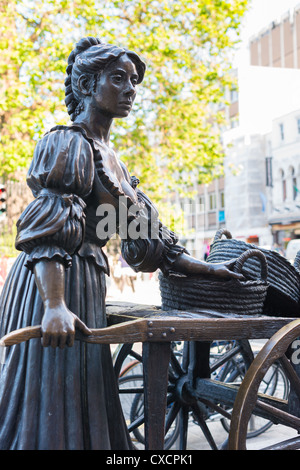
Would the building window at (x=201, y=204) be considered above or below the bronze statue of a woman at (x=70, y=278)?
above

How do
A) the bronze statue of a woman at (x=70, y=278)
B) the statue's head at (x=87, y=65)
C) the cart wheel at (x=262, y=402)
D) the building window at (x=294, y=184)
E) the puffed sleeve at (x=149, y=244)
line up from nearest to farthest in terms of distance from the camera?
the bronze statue of a woman at (x=70, y=278) < the cart wheel at (x=262, y=402) < the statue's head at (x=87, y=65) < the puffed sleeve at (x=149, y=244) < the building window at (x=294, y=184)

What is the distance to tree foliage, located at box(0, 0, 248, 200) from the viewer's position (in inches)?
397

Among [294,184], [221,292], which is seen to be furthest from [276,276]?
[294,184]

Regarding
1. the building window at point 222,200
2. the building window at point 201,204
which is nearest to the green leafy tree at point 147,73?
the building window at point 222,200

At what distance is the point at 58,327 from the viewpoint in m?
1.63

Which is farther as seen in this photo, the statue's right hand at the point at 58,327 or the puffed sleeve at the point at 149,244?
the puffed sleeve at the point at 149,244

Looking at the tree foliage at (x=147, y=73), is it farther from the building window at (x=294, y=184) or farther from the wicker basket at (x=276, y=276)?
the building window at (x=294, y=184)

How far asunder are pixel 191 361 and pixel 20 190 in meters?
9.42

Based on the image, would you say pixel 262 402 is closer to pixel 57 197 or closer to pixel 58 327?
pixel 58 327

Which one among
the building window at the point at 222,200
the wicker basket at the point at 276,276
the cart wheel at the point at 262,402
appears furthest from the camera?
the building window at the point at 222,200

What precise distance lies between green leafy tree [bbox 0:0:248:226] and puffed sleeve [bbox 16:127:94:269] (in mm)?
7941

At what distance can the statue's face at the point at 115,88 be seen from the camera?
6.66 ft

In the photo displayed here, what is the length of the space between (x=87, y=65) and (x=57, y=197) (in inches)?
23.2
